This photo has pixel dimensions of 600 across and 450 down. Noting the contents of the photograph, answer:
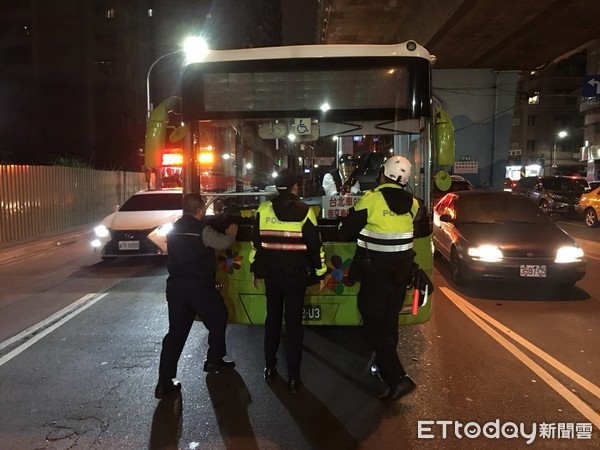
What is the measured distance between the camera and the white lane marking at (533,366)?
4141 millimetres

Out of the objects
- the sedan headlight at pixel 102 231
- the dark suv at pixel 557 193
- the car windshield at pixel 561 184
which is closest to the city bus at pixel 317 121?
the sedan headlight at pixel 102 231

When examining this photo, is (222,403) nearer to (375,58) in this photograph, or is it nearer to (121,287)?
(375,58)

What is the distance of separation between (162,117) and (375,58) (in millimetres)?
2283

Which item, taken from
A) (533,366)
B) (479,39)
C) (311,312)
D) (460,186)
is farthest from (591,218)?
(311,312)

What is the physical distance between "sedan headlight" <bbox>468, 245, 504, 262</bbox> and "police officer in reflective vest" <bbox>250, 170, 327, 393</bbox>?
4.17 metres

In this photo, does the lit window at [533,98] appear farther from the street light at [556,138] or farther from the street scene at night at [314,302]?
the street light at [556,138]

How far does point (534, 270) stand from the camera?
7672mm

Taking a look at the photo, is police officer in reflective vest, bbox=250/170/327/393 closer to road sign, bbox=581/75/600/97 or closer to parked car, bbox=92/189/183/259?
parked car, bbox=92/189/183/259

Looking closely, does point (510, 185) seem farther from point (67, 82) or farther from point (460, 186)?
point (67, 82)

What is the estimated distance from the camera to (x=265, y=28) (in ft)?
393

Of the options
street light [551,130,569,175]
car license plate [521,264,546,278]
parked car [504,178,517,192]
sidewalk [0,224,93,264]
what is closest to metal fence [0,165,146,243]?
sidewalk [0,224,93,264]

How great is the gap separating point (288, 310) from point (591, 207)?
→ 17.0 metres

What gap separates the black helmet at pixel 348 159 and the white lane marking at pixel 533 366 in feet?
8.34

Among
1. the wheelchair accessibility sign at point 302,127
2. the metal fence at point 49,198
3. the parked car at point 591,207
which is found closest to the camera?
the wheelchair accessibility sign at point 302,127
